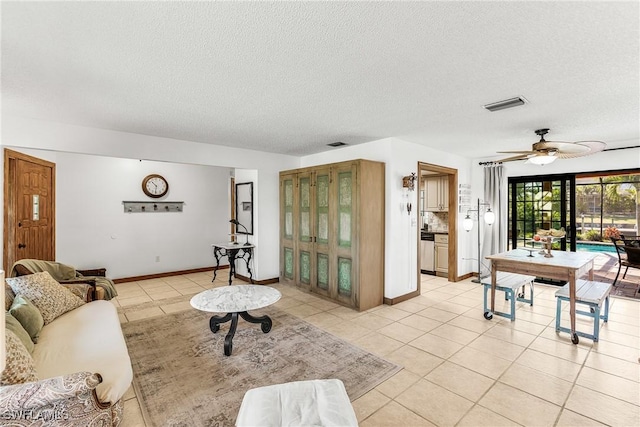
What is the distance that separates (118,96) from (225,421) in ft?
9.22

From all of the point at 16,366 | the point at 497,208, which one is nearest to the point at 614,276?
the point at 497,208

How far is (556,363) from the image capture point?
2709mm

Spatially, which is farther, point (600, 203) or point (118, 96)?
point (600, 203)

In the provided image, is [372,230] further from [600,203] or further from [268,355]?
[600,203]

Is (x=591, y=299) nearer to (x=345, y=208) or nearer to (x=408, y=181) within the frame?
(x=408, y=181)

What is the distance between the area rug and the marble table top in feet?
1.41

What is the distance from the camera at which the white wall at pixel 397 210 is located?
437 cm

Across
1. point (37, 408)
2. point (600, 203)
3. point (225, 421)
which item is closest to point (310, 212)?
point (225, 421)

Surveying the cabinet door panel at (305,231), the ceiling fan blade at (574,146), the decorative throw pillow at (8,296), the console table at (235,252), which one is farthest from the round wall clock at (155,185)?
the ceiling fan blade at (574,146)

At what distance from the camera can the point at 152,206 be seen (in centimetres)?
609

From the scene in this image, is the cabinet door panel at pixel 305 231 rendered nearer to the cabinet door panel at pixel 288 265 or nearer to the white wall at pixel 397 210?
the cabinet door panel at pixel 288 265

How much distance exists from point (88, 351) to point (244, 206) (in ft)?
12.8

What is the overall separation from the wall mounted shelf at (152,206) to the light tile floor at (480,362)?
6.45ft

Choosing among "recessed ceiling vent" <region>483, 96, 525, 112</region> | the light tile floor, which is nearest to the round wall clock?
the light tile floor
